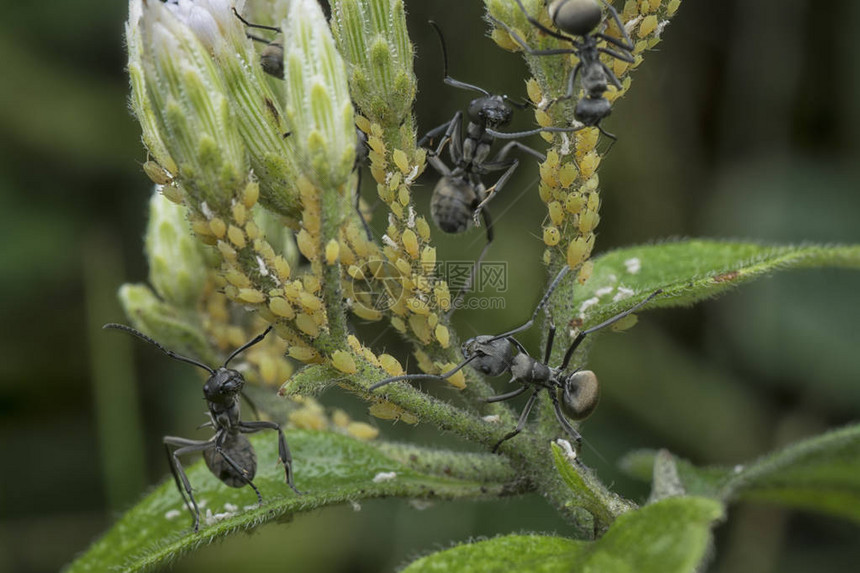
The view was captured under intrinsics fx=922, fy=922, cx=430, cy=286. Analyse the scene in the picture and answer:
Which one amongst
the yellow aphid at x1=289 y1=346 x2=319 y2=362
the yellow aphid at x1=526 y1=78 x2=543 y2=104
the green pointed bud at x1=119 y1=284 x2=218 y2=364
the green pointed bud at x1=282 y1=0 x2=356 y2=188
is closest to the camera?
the green pointed bud at x1=282 y1=0 x2=356 y2=188

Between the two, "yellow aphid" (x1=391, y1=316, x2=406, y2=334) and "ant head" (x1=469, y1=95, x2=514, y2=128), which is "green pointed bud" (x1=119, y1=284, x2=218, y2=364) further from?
"ant head" (x1=469, y1=95, x2=514, y2=128)

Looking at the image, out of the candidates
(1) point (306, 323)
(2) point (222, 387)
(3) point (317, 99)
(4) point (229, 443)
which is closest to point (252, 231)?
(1) point (306, 323)

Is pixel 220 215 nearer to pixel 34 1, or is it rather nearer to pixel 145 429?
pixel 145 429

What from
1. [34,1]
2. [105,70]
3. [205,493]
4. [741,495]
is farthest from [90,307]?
[741,495]

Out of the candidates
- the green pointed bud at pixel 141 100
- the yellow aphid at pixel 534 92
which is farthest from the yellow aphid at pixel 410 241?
the green pointed bud at pixel 141 100

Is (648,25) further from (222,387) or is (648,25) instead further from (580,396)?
(222,387)

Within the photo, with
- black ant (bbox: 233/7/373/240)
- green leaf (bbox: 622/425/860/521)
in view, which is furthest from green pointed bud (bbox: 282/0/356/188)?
green leaf (bbox: 622/425/860/521)
